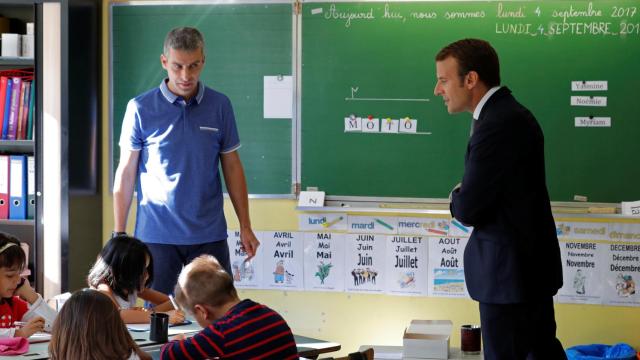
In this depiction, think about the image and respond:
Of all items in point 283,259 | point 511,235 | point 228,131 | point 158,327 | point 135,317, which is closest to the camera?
point 511,235

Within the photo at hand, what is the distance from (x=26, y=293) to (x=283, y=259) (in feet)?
6.92

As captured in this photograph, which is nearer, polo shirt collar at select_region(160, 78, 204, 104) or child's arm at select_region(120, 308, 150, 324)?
child's arm at select_region(120, 308, 150, 324)

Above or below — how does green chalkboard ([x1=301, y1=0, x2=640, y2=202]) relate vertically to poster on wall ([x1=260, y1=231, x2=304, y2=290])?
above

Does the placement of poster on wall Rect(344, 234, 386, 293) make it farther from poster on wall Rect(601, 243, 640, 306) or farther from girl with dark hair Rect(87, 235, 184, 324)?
girl with dark hair Rect(87, 235, 184, 324)

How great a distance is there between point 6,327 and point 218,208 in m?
1.06

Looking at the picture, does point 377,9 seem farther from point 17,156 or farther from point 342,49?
point 17,156

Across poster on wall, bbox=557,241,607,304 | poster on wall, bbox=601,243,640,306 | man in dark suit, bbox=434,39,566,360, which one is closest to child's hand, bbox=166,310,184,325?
man in dark suit, bbox=434,39,566,360

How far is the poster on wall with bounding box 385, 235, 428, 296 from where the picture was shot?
5.42 m

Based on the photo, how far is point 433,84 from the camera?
17.5 feet

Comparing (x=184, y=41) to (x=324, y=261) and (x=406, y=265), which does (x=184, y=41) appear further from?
(x=406, y=265)

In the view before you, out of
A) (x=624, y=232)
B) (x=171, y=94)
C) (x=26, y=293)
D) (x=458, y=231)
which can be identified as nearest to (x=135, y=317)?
(x=26, y=293)

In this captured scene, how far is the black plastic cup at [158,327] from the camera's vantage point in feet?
10.3

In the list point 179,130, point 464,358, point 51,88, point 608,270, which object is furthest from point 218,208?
point 608,270

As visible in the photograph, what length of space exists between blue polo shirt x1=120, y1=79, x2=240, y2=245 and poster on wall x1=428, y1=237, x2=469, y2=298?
1666 mm
